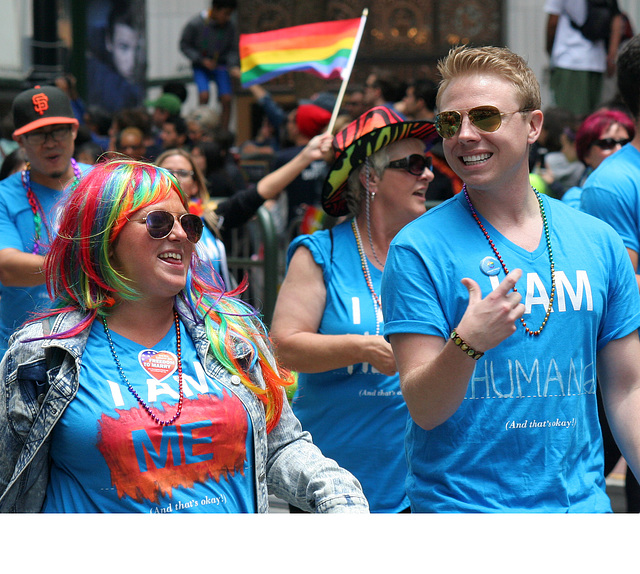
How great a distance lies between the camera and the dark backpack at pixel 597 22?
29.4 feet

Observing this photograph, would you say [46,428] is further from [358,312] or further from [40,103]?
[40,103]

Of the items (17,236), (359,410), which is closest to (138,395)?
(359,410)

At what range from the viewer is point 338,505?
2445 mm

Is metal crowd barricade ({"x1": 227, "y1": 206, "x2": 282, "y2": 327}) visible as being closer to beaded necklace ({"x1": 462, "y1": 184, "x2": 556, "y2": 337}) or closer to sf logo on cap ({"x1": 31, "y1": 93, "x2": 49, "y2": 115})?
sf logo on cap ({"x1": 31, "y1": 93, "x2": 49, "y2": 115})

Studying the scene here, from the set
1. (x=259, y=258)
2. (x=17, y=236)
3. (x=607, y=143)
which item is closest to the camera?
(x=17, y=236)

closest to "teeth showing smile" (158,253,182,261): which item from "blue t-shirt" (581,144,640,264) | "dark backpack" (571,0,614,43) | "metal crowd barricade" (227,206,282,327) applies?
"blue t-shirt" (581,144,640,264)

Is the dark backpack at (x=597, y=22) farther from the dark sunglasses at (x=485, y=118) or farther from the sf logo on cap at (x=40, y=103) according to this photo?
the dark sunglasses at (x=485, y=118)

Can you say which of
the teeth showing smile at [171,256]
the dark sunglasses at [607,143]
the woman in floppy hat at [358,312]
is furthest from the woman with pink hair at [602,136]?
the teeth showing smile at [171,256]

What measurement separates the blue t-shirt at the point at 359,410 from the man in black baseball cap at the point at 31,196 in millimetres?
1662

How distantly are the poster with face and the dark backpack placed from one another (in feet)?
27.4

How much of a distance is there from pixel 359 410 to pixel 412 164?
1.04 meters

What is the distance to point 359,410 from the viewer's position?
141 inches

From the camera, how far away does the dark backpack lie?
897 cm

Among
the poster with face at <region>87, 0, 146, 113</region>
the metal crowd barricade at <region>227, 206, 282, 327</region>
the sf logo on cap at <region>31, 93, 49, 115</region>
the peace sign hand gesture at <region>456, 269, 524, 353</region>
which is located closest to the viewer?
the peace sign hand gesture at <region>456, 269, 524, 353</region>
